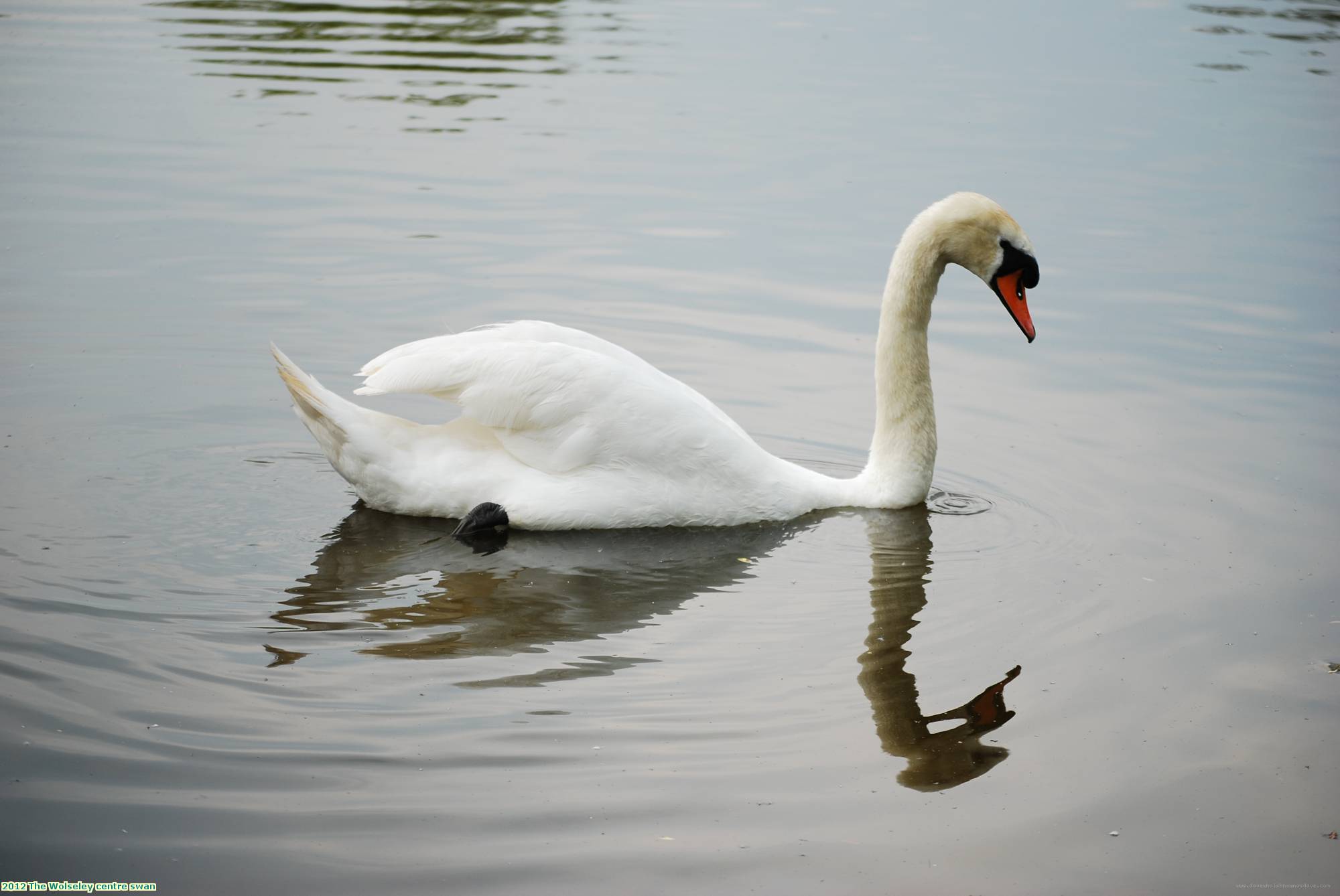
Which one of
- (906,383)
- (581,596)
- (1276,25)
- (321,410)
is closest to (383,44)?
(1276,25)

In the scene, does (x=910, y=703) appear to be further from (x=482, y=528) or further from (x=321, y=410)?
(x=321, y=410)

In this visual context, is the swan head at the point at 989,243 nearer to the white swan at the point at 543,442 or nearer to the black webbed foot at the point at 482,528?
the white swan at the point at 543,442

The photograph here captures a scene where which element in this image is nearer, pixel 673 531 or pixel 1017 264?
pixel 673 531

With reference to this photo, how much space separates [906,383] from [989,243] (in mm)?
811

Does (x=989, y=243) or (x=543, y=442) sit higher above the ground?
(x=989, y=243)

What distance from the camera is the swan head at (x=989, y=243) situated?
776cm

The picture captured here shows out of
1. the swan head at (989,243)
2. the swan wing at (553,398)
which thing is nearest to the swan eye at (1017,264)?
the swan head at (989,243)

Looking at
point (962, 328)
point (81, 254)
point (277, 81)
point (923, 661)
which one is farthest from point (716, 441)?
point (277, 81)

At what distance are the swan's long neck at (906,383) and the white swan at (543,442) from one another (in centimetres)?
52

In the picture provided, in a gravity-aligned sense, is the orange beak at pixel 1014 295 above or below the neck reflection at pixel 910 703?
above

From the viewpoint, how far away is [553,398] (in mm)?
6996

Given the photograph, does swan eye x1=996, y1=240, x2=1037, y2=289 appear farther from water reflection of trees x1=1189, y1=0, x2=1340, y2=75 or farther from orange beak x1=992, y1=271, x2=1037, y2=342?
water reflection of trees x1=1189, y1=0, x2=1340, y2=75

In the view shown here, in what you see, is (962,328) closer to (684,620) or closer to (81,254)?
(684,620)

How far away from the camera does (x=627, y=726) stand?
17.2 feet
